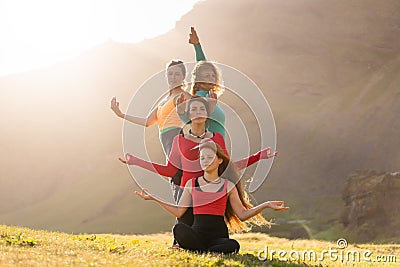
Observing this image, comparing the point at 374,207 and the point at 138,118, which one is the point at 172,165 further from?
the point at 374,207

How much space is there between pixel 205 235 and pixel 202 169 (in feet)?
3.57

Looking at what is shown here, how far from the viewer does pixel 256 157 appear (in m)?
8.73

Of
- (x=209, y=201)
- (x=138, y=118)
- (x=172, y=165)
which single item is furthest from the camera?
(x=138, y=118)

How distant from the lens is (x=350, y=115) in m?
73.6

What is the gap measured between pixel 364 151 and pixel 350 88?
21483 mm

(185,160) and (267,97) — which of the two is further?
(267,97)

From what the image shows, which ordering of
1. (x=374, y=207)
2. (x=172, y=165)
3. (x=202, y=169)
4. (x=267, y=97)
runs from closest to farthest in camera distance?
1. (x=202, y=169)
2. (x=172, y=165)
3. (x=374, y=207)
4. (x=267, y=97)

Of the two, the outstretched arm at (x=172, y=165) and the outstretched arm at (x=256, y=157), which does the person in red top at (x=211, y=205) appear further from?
the outstretched arm at (x=172, y=165)

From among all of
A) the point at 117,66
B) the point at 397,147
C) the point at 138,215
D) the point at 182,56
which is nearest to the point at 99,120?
the point at 117,66

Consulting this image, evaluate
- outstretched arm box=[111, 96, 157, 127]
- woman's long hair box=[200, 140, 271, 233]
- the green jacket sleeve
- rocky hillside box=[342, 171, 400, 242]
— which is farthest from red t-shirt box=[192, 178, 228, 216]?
rocky hillside box=[342, 171, 400, 242]

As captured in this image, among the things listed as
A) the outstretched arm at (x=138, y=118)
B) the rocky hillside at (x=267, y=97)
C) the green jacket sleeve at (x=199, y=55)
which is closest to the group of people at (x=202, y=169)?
the outstretched arm at (x=138, y=118)

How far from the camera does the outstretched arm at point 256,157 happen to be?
8555 millimetres

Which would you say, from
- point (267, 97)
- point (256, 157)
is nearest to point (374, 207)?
point (256, 157)

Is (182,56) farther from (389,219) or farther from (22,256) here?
(22,256)
